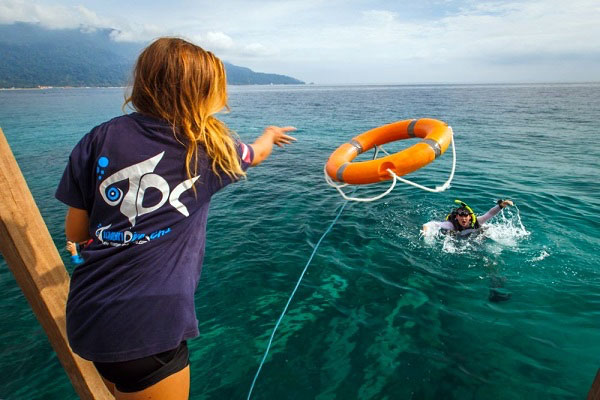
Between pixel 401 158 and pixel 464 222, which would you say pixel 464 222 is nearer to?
pixel 464 222

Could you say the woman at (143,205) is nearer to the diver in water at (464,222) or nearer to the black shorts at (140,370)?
the black shorts at (140,370)

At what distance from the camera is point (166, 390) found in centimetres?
137

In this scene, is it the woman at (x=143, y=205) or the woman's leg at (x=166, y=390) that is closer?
the woman at (x=143, y=205)

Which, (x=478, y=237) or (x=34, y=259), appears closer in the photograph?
(x=34, y=259)

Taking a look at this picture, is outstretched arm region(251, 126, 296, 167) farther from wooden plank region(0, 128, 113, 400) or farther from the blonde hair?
wooden plank region(0, 128, 113, 400)

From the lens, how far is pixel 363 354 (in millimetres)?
4363

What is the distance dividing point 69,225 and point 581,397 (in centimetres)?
519

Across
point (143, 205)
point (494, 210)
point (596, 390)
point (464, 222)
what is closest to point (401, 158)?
point (596, 390)

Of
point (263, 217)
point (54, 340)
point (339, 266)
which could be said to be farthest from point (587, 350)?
point (263, 217)

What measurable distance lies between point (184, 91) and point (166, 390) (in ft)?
3.95

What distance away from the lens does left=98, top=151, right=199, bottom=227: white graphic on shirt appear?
113 cm

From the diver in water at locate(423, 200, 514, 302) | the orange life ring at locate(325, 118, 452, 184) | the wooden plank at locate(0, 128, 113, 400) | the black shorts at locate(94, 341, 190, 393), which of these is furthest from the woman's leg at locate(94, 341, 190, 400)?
the diver in water at locate(423, 200, 514, 302)

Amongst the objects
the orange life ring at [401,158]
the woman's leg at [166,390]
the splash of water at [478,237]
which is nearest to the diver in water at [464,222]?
the splash of water at [478,237]

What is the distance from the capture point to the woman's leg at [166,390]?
1330 millimetres
